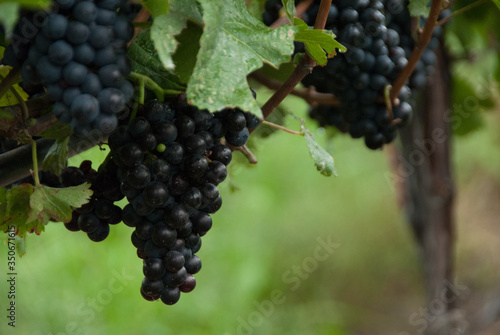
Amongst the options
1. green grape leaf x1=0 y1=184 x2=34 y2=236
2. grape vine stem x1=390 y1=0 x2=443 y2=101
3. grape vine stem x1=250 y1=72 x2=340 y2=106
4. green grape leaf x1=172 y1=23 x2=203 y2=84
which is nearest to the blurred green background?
grape vine stem x1=250 y1=72 x2=340 y2=106

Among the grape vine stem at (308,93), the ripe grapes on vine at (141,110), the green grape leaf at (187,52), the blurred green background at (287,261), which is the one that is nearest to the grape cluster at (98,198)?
the ripe grapes on vine at (141,110)

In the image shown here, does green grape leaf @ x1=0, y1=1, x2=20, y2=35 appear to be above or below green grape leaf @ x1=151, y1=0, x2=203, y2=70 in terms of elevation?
above

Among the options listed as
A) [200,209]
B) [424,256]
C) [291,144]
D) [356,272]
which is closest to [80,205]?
[200,209]

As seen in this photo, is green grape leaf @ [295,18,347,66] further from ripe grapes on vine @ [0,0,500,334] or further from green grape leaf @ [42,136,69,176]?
green grape leaf @ [42,136,69,176]

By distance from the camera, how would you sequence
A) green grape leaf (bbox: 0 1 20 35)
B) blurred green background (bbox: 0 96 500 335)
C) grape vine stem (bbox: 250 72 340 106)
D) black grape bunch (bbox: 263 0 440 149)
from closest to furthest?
green grape leaf (bbox: 0 1 20 35) → black grape bunch (bbox: 263 0 440 149) → grape vine stem (bbox: 250 72 340 106) → blurred green background (bbox: 0 96 500 335)

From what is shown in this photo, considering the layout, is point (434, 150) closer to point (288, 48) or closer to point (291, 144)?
point (288, 48)

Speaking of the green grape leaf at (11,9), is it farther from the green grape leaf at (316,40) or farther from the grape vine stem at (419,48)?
the grape vine stem at (419,48)

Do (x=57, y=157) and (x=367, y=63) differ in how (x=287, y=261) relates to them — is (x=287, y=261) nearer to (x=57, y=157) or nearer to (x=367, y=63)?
(x=367, y=63)
